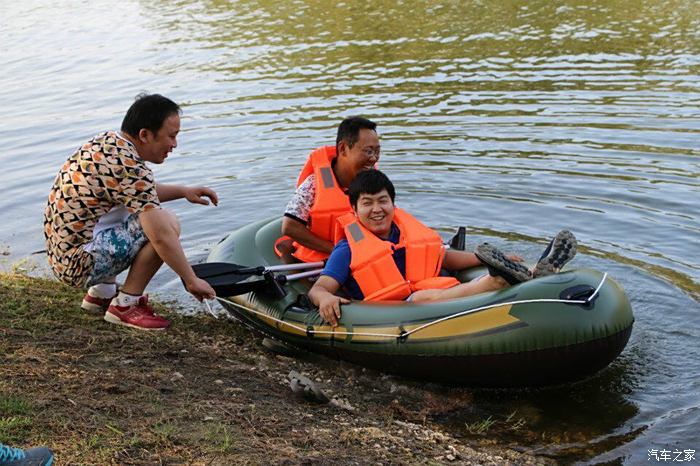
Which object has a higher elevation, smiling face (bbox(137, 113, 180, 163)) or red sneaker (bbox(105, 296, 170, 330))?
smiling face (bbox(137, 113, 180, 163))

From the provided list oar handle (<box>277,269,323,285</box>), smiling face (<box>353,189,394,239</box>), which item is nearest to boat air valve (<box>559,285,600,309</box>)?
smiling face (<box>353,189,394,239</box>)

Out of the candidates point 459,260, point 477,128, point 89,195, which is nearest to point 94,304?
point 89,195

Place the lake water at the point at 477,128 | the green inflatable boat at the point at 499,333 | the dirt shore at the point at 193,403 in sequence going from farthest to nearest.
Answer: the lake water at the point at 477,128 → the green inflatable boat at the point at 499,333 → the dirt shore at the point at 193,403

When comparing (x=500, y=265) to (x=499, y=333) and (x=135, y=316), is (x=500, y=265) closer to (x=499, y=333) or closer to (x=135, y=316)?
(x=499, y=333)

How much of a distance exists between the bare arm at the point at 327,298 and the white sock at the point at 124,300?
113 centimetres

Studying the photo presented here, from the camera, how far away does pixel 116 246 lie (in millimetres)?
5777

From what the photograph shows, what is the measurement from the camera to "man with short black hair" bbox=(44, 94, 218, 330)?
18.2ft

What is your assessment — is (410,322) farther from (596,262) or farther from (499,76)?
(499,76)

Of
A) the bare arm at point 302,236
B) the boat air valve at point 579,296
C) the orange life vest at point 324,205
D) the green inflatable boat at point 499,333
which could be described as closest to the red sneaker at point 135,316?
the green inflatable boat at point 499,333

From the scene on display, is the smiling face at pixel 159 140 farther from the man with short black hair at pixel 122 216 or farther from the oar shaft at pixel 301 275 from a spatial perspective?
the oar shaft at pixel 301 275

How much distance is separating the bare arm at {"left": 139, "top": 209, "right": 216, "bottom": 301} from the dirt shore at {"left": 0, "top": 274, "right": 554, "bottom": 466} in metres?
0.41

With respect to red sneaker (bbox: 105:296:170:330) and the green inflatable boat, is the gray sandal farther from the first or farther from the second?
red sneaker (bbox: 105:296:170:330)

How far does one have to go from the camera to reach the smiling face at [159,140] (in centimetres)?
558

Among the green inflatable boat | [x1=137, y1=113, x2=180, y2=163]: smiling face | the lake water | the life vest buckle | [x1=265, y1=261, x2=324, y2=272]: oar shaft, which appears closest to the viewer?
the green inflatable boat
